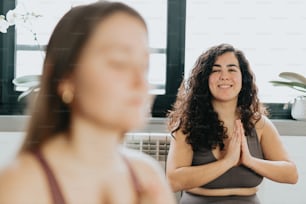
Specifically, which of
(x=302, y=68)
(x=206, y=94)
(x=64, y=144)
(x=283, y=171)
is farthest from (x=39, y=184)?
(x=302, y=68)

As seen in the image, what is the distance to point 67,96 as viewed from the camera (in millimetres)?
265

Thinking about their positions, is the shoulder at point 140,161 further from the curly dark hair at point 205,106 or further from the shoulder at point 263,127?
the shoulder at point 263,127

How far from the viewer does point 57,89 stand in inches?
10.5

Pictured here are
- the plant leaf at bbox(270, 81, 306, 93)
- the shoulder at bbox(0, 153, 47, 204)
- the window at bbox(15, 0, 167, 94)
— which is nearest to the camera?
the shoulder at bbox(0, 153, 47, 204)

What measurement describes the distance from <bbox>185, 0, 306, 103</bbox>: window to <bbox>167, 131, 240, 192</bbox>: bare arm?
0.50 ft

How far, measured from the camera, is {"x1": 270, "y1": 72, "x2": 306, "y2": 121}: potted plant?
1229 millimetres

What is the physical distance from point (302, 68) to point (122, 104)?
1159mm

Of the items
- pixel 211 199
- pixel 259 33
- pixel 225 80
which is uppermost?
pixel 259 33

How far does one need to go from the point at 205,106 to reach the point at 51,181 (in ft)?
1.88

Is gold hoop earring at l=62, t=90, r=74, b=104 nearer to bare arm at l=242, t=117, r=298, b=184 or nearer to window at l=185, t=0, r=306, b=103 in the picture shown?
window at l=185, t=0, r=306, b=103

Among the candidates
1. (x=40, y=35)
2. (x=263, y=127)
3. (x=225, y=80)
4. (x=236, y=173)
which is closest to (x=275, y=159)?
(x=263, y=127)

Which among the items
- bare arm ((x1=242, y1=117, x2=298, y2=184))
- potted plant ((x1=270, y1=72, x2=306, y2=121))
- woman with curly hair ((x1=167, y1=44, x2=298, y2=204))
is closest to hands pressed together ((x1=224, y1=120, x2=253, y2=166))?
woman with curly hair ((x1=167, y1=44, x2=298, y2=204))

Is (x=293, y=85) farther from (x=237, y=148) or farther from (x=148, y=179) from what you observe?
(x=148, y=179)

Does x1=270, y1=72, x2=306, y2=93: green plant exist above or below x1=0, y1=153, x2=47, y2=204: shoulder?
above
